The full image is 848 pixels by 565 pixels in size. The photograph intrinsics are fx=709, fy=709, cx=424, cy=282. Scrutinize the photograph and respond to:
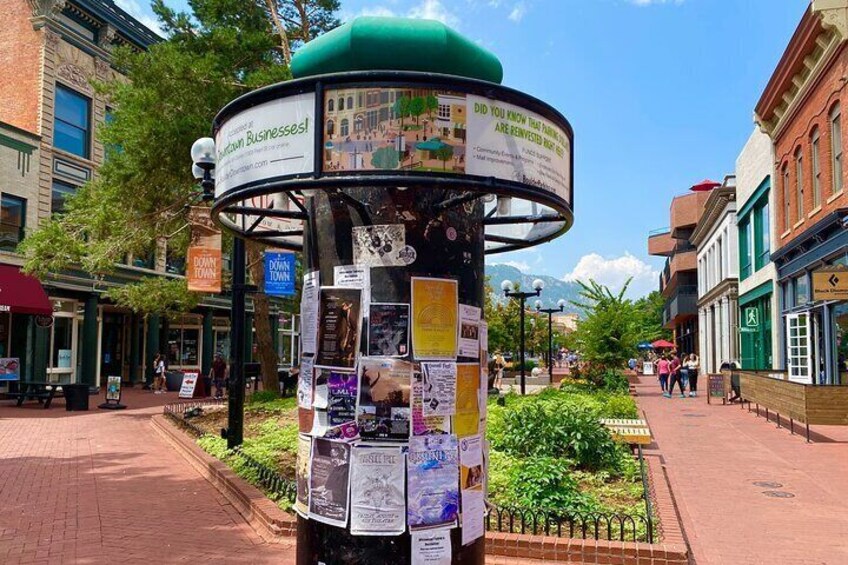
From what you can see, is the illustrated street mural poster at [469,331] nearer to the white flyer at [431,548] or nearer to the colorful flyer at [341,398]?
the colorful flyer at [341,398]

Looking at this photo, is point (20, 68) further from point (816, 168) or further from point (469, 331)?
point (469, 331)

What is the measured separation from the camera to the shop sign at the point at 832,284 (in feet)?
52.5

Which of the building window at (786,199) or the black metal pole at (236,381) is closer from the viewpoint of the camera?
the black metal pole at (236,381)

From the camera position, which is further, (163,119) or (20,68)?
(20,68)

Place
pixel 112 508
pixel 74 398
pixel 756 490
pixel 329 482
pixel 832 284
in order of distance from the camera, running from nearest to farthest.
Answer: pixel 329 482, pixel 112 508, pixel 756 490, pixel 832 284, pixel 74 398

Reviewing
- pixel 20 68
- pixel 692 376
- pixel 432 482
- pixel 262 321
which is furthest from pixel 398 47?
pixel 20 68

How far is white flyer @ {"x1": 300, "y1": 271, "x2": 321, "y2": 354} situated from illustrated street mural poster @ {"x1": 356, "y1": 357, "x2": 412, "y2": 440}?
396 mm

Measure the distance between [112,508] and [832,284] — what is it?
50.5 ft

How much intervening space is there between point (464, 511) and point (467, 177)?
164 cm

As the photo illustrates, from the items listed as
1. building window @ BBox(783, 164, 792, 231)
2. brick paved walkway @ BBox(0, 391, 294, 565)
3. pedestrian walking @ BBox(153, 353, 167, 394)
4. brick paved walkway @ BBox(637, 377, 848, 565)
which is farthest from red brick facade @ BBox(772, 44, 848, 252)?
pedestrian walking @ BBox(153, 353, 167, 394)

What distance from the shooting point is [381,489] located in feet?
10.9

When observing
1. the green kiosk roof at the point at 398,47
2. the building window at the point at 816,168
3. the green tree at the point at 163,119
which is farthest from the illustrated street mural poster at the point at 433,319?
the building window at the point at 816,168

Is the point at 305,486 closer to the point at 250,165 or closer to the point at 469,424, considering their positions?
the point at 469,424

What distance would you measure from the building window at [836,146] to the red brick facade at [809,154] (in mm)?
99
